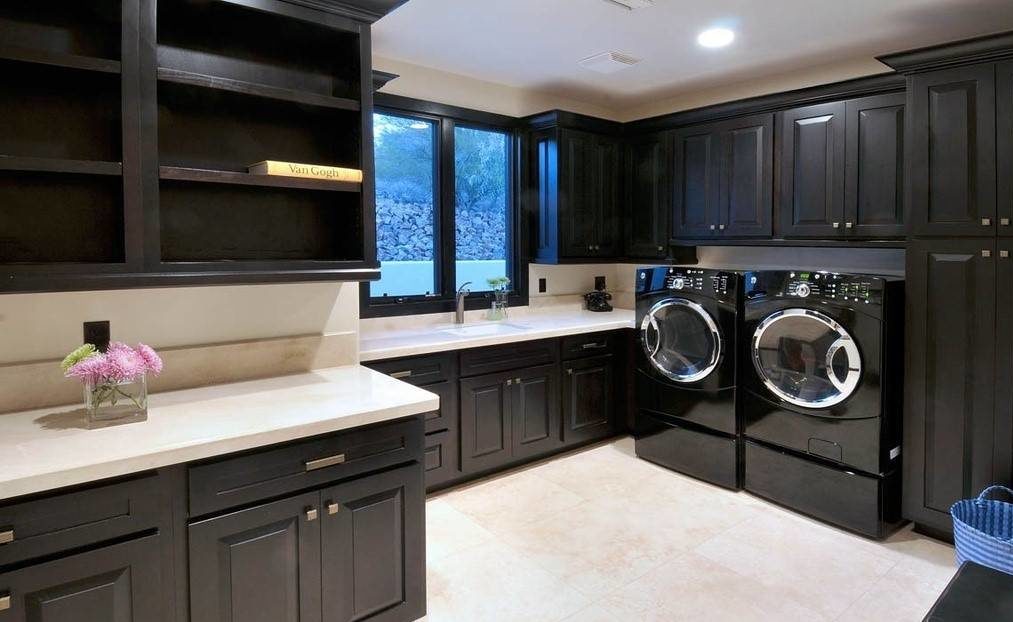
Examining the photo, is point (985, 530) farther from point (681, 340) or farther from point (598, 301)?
point (598, 301)

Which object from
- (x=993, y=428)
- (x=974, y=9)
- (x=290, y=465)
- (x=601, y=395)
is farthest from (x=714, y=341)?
(x=290, y=465)

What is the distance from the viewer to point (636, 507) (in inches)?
128

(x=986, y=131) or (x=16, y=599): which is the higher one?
(x=986, y=131)

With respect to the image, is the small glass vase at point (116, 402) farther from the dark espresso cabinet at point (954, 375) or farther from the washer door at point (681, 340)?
the dark espresso cabinet at point (954, 375)

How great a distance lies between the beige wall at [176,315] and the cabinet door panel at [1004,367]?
2742 millimetres

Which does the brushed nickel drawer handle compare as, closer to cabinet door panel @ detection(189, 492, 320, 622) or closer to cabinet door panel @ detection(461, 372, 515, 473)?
cabinet door panel @ detection(189, 492, 320, 622)

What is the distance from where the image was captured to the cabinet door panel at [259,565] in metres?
1.69

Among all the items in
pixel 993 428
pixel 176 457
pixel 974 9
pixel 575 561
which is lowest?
pixel 575 561

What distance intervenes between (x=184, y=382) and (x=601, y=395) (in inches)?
104

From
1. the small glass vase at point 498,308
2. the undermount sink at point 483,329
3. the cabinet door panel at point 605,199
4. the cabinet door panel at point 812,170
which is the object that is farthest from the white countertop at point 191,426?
the cabinet door panel at point 812,170

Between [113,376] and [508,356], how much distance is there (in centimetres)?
215

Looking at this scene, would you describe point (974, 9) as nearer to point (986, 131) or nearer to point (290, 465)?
point (986, 131)

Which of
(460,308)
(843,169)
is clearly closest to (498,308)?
(460,308)

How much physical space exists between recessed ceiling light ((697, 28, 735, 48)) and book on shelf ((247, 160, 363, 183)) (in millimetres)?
2032
